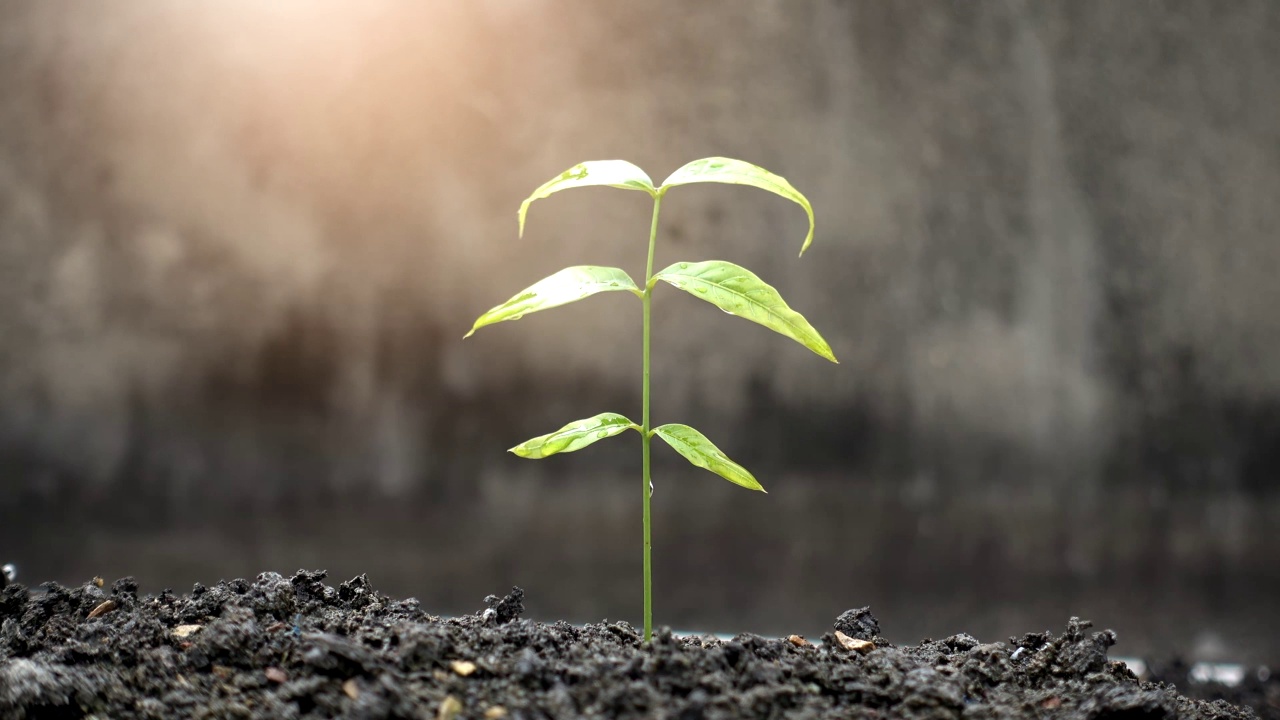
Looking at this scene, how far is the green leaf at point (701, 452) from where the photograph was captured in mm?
749

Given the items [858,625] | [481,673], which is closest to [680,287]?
[481,673]

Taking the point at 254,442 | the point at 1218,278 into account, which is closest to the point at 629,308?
the point at 254,442

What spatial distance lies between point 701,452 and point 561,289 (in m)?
0.18

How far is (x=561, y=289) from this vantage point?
712 mm

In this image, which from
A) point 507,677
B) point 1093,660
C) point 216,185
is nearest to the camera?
point 507,677

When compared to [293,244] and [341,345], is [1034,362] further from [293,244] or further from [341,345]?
[293,244]

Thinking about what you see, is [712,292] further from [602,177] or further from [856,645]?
A: [856,645]

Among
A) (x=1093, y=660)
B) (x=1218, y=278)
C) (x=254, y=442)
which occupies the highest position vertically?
(x=1218, y=278)

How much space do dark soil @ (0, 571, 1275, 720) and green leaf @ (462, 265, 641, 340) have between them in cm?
26

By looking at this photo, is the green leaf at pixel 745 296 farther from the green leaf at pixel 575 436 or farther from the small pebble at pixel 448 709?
the small pebble at pixel 448 709

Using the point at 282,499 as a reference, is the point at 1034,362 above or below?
above

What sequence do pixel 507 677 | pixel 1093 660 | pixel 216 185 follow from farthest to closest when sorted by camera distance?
pixel 216 185
pixel 1093 660
pixel 507 677

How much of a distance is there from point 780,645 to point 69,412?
177 centimetres

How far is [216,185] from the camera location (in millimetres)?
1924
